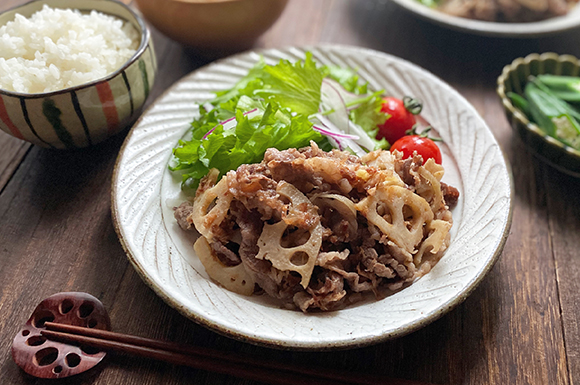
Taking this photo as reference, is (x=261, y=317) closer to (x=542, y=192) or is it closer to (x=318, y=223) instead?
(x=318, y=223)

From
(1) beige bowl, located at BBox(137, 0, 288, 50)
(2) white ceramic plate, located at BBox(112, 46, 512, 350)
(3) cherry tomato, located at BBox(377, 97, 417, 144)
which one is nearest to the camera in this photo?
(2) white ceramic plate, located at BBox(112, 46, 512, 350)

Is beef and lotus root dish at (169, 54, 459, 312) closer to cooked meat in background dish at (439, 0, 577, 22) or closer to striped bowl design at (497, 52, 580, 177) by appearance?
striped bowl design at (497, 52, 580, 177)

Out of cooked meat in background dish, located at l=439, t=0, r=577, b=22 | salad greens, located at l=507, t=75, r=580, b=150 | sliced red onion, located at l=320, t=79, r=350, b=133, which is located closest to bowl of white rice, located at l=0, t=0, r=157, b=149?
sliced red onion, located at l=320, t=79, r=350, b=133

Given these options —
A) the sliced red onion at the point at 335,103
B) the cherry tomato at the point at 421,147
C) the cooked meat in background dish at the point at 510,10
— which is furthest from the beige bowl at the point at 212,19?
the cooked meat in background dish at the point at 510,10

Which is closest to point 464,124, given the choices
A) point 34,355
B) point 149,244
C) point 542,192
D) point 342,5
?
point 542,192

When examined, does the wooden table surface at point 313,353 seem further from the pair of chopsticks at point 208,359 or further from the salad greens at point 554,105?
the salad greens at point 554,105

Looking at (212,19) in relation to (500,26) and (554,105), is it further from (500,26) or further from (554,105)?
(554,105)
